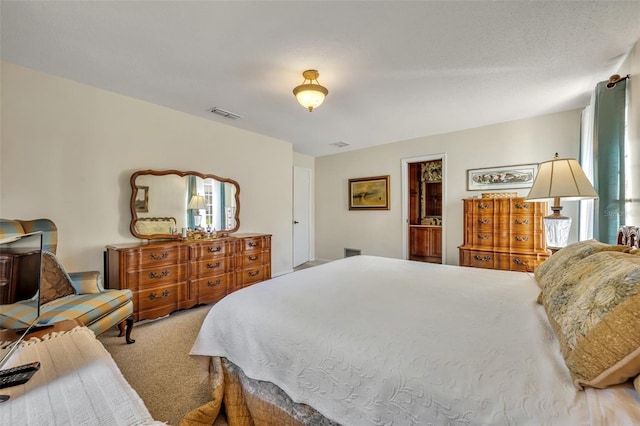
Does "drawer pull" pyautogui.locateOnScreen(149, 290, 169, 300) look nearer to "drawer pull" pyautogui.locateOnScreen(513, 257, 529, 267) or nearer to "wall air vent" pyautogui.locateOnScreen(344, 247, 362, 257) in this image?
"wall air vent" pyautogui.locateOnScreen(344, 247, 362, 257)

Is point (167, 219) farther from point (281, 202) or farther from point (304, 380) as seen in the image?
point (304, 380)

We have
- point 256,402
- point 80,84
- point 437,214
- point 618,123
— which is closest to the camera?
point 256,402

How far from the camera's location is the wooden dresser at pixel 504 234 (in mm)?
3355

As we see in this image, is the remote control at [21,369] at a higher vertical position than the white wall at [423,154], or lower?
lower

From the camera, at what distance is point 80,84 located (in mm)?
2750

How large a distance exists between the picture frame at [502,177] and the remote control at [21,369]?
4.77m

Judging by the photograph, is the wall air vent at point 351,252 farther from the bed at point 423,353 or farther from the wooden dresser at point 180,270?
the bed at point 423,353

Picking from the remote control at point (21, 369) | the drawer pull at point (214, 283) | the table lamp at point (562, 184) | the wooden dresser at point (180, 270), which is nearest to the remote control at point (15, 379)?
the remote control at point (21, 369)

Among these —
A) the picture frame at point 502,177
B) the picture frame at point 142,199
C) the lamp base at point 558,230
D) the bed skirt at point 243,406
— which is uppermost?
the picture frame at point 502,177

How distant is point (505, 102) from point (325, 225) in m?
3.94

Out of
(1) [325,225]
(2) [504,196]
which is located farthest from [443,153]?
(1) [325,225]

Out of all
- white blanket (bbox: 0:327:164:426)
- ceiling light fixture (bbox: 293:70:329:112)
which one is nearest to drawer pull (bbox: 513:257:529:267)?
ceiling light fixture (bbox: 293:70:329:112)

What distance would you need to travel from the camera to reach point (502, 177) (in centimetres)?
397

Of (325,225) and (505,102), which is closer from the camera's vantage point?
(505,102)
